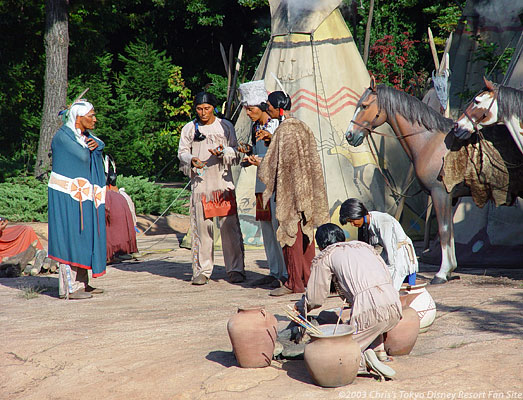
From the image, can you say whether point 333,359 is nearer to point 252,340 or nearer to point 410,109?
point 252,340

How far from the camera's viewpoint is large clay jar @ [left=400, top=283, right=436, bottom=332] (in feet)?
15.3

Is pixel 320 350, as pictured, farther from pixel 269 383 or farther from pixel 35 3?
pixel 35 3

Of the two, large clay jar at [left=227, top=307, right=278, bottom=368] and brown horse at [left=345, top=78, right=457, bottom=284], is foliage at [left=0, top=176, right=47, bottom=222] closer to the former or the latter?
brown horse at [left=345, top=78, right=457, bottom=284]

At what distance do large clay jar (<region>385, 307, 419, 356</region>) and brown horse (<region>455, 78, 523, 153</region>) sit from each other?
9.18 ft

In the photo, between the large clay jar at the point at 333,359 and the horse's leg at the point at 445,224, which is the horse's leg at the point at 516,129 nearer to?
the horse's leg at the point at 445,224

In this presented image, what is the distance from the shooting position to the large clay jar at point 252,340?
13.4 feet

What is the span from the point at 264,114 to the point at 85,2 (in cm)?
941

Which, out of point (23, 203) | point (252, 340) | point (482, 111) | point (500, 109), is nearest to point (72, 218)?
point (252, 340)

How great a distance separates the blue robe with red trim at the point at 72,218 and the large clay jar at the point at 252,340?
8.89ft

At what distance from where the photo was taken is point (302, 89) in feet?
32.1

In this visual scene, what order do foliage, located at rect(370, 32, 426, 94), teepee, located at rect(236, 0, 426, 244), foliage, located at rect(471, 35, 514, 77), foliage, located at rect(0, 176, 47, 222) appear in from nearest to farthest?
foliage, located at rect(471, 35, 514, 77) → teepee, located at rect(236, 0, 426, 244) → foliage, located at rect(0, 176, 47, 222) → foliage, located at rect(370, 32, 426, 94)

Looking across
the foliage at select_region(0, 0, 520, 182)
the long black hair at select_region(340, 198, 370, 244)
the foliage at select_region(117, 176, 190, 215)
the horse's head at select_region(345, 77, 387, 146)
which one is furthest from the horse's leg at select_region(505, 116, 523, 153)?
the foliage at select_region(0, 0, 520, 182)

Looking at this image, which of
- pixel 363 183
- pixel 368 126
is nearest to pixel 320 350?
pixel 368 126

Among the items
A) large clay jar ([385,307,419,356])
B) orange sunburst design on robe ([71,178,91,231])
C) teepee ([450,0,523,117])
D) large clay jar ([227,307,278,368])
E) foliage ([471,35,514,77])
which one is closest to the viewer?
large clay jar ([227,307,278,368])
